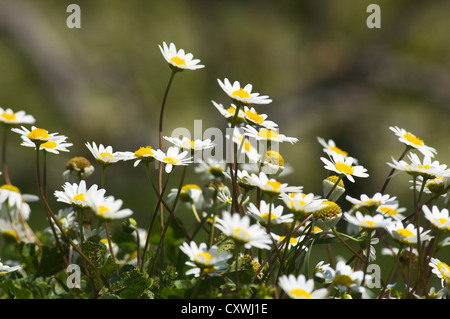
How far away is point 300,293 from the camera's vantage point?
468mm

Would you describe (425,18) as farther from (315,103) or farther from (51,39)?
(51,39)

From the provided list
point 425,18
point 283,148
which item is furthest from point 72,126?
point 425,18

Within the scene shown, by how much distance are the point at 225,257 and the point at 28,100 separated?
3362mm

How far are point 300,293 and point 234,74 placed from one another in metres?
3.39

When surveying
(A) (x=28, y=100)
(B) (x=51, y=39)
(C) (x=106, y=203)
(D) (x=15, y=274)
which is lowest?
(D) (x=15, y=274)

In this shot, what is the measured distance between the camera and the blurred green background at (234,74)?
3076 millimetres

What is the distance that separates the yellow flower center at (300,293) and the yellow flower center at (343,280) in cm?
7

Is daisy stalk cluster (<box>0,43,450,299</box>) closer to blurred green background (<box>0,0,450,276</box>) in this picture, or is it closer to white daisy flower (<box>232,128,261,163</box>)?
white daisy flower (<box>232,128,261,163</box>)

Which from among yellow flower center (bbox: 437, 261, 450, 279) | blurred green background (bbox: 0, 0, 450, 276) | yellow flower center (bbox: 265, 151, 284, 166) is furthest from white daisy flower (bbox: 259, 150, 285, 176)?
blurred green background (bbox: 0, 0, 450, 276)

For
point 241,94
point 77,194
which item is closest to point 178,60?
point 241,94

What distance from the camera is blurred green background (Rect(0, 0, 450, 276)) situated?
3076 mm

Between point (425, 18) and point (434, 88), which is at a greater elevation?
point (425, 18)

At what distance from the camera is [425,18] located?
3.52 meters

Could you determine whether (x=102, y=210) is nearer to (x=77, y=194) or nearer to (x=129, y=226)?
(x=77, y=194)
